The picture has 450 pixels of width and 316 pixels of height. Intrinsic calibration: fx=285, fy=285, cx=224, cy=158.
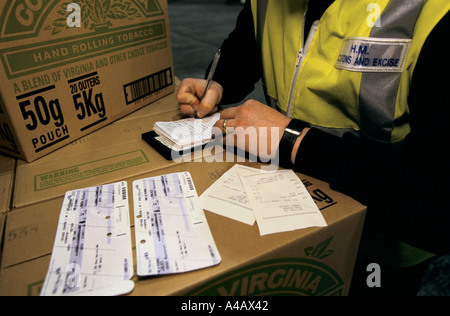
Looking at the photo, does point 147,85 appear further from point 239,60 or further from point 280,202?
point 280,202

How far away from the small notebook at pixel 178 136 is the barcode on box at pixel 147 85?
0.19m

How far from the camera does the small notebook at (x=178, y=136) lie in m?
0.68

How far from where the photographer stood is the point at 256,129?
2.21ft

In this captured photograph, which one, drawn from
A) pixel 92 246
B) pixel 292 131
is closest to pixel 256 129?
pixel 292 131

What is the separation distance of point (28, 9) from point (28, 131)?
0.26 meters

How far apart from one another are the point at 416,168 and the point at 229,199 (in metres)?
0.36

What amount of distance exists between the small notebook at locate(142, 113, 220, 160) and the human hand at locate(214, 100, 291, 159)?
0.18ft

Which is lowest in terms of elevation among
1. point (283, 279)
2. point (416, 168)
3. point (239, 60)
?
point (283, 279)

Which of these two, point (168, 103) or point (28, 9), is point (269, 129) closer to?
point (168, 103)

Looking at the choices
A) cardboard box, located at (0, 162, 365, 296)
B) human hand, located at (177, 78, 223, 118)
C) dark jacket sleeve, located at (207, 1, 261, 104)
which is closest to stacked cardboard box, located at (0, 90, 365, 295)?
cardboard box, located at (0, 162, 365, 296)

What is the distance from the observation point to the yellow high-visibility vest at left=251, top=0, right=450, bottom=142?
22.8 inches

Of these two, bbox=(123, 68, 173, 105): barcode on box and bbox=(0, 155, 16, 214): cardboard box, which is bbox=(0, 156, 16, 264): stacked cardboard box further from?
bbox=(123, 68, 173, 105): barcode on box

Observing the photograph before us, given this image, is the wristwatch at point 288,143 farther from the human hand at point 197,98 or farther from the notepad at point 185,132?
the human hand at point 197,98

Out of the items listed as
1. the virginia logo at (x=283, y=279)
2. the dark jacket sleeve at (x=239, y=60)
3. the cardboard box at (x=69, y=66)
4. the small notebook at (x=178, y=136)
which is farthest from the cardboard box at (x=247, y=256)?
the dark jacket sleeve at (x=239, y=60)
